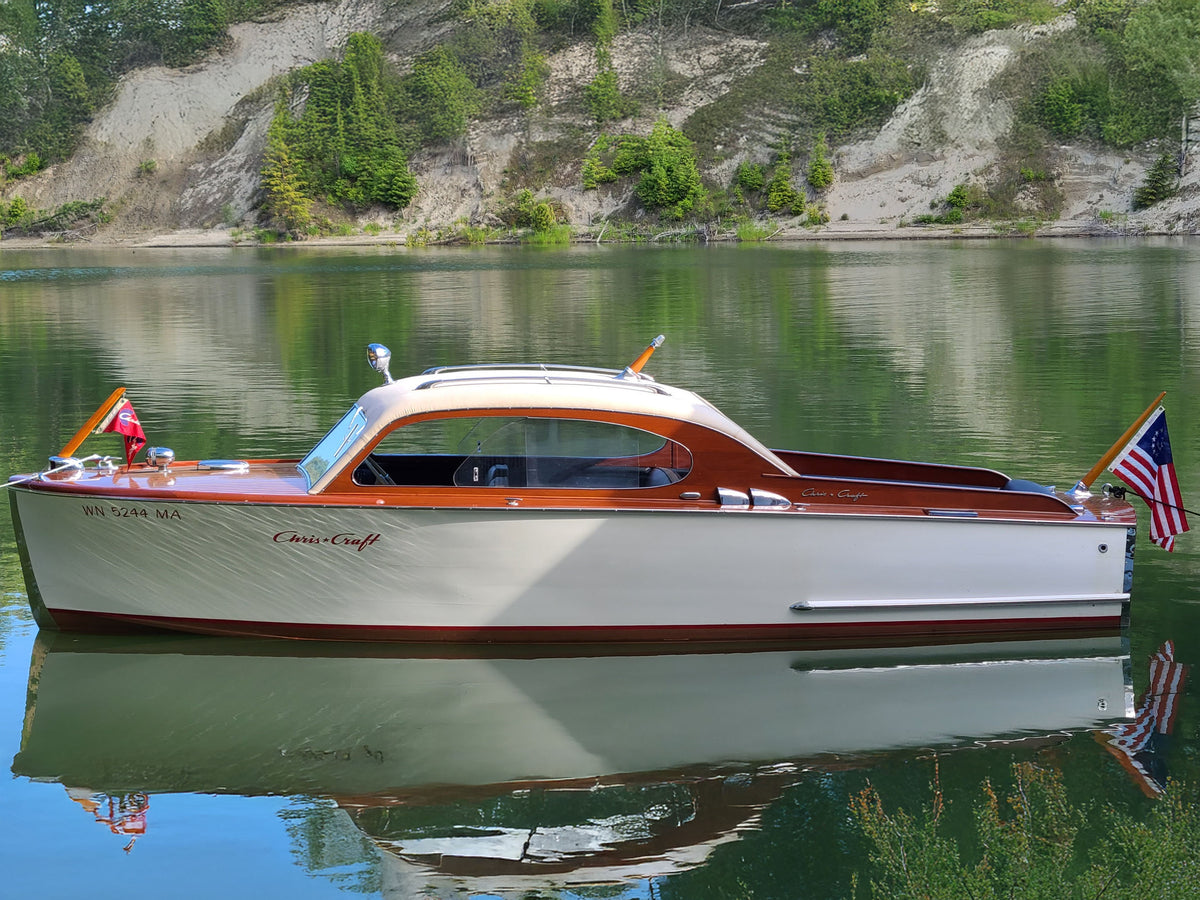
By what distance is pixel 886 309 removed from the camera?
33125 mm

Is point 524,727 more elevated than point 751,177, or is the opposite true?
point 751,177

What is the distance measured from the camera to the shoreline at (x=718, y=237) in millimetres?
73763

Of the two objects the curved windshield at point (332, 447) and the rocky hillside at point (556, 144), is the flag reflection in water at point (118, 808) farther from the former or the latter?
the rocky hillside at point (556, 144)

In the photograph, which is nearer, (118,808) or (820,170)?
(118,808)

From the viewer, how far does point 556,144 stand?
307 feet

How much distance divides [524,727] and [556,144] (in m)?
88.4

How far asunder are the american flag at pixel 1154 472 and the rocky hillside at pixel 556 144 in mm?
68307

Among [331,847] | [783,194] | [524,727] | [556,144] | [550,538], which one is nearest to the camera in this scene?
[331,847]

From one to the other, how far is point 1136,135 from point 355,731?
3298 inches

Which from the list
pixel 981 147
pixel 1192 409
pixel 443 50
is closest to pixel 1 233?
pixel 443 50

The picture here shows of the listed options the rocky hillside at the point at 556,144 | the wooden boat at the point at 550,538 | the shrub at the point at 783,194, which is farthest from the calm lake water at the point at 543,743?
the shrub at the point at 783,194

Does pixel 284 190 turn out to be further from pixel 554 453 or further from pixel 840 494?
pixel 840 494

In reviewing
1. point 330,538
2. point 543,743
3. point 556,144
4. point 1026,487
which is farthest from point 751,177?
point 543,743

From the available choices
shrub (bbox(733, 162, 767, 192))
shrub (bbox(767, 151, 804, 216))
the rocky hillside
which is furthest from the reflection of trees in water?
shrub (bbox(733, 162, 767, 192))
